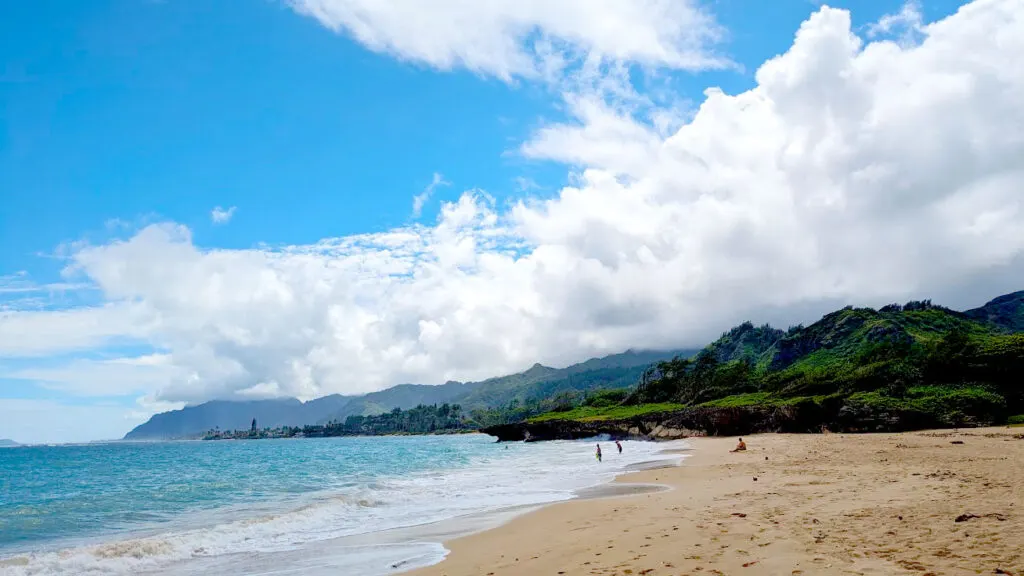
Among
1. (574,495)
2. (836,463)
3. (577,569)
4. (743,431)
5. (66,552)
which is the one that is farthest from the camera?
(743,431)

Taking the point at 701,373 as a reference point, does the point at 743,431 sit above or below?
below

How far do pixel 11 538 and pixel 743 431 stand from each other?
69.5m

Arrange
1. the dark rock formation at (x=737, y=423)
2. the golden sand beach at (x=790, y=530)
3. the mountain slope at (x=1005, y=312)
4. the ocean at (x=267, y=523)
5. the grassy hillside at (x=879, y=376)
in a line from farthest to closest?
the mountain slope at (x=1005, y=312) < the dark rock formation at (x=737, y=423) < the grassy hillside at (x=879, y=376) < the ocean at (x=267, y=523) < the golden sand beach at (x=790, y=530)

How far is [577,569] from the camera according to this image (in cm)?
974

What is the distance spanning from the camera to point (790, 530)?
34.8 feet

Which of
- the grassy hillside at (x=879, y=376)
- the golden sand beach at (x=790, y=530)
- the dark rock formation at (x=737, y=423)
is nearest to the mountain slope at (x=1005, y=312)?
the grassy hillside at (x=879, y=376)

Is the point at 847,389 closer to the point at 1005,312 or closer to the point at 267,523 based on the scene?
the point at 267,523

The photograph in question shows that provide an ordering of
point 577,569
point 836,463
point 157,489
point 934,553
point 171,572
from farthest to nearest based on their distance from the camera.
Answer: point 157,489
point 836,463
point 171,572
point 577,569
point 934,553

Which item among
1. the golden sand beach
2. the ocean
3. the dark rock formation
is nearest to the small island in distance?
the dark rock formation

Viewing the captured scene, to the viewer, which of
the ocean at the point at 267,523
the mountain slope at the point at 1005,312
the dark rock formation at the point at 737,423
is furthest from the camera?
the mountain slope at the point at 1005,312

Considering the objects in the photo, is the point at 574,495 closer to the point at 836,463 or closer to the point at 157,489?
the point at 836,463

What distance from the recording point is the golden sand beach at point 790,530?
8.25 meters

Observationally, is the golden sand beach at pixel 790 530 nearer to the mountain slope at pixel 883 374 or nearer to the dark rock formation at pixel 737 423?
the dark rock formation at pixel 737 423

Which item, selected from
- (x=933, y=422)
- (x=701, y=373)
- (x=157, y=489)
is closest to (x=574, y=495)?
(x=157, y=489)
